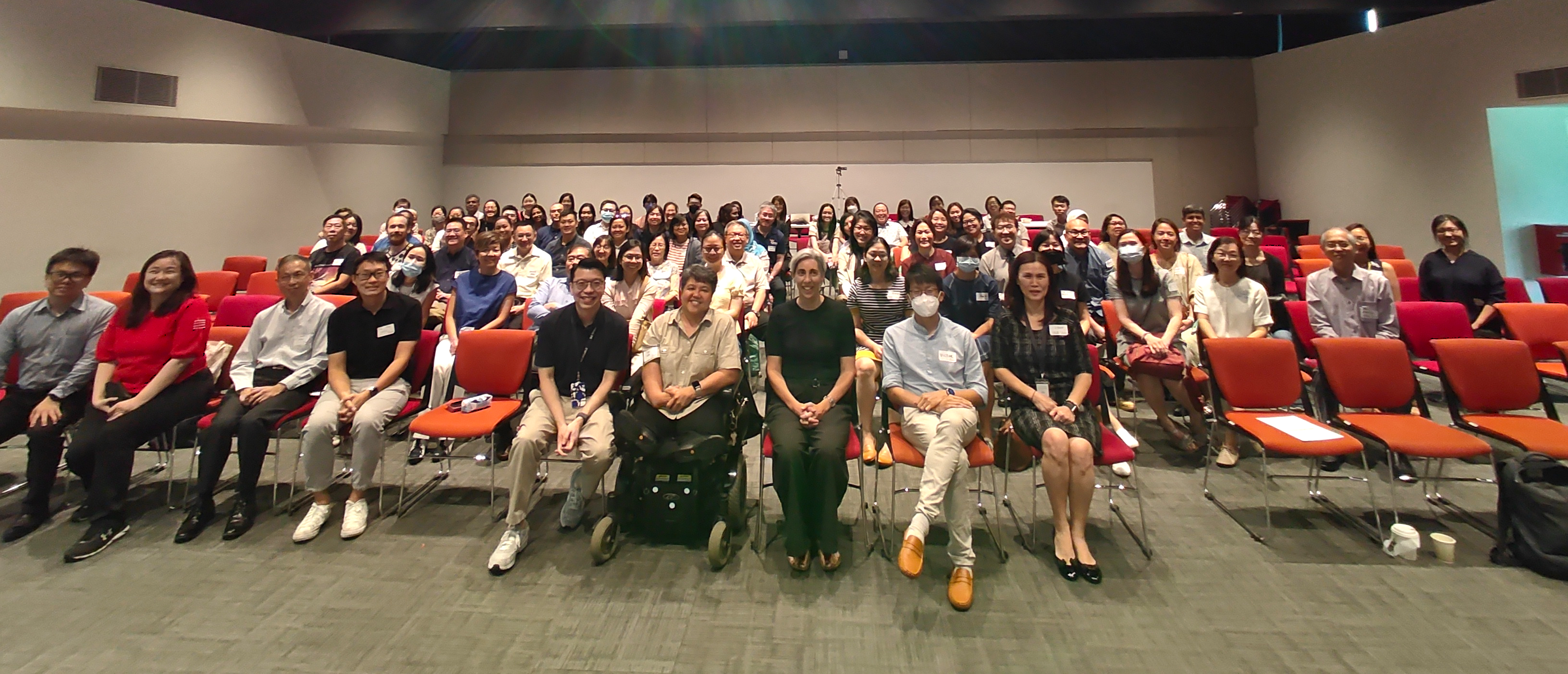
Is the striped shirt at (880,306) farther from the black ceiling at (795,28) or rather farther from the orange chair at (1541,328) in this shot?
the black ceiling at (795,28)

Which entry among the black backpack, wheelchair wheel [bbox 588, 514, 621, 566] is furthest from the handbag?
wheelchair wheel [bbox 588, 514, 621, 566]

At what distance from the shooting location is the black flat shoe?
2342 mm

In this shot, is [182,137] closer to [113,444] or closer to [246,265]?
[246,265]

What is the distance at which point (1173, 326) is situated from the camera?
12.1ft

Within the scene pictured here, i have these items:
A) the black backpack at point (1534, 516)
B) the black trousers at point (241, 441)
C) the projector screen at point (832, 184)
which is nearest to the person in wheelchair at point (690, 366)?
the black trousers at point (241, 441)

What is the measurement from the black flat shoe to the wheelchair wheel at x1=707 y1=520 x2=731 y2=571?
1378 mm

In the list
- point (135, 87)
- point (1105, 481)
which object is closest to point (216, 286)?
point (135, 87)

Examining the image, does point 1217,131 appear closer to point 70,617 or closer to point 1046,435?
point 1046,435

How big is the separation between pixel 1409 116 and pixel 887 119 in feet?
22.5

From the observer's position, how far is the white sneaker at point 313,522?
266cm

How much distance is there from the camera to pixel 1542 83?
6305mm

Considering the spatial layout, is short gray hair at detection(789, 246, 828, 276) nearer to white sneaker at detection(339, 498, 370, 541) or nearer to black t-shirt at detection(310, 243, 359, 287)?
white sneaker at detection(339, 498, 370, 541)

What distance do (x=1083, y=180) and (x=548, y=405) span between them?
10105mm

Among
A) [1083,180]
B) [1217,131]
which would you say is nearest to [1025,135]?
[1083,180]
